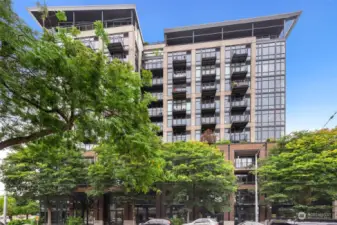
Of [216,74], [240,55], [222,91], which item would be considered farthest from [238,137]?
[240,55]

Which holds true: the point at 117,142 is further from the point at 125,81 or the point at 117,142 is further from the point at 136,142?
the point at 125,81

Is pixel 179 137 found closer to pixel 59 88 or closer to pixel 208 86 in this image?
pixel 208 86

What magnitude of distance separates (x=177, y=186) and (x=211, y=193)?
149 inches

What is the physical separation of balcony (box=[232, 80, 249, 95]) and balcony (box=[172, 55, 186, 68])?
1079 centimetres

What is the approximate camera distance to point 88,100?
19.4 ft

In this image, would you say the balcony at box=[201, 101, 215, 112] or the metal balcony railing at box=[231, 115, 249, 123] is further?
the balcony at box=[201, 101, 215, 112]

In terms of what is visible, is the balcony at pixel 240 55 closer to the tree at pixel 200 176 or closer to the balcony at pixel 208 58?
the balcony at pixel 208 58

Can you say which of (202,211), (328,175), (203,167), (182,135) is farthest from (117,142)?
(182,135)

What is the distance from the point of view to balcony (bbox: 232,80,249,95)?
4984 cm

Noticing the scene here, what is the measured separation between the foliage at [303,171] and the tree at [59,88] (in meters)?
24.8

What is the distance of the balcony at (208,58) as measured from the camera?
52375 mm

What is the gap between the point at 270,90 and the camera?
51219 millimetres

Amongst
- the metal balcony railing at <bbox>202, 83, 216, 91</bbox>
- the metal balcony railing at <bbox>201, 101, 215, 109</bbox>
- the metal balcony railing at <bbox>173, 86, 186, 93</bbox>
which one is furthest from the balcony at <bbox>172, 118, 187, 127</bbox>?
the metal balcony railing at <bbox>202, 83, 216, 91</bbox>

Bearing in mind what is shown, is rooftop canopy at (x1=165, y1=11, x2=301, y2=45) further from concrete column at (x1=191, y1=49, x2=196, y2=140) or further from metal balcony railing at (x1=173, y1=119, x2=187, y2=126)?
metal balcony railing at (x1=173, y1=119, x2=187, y2=126)
